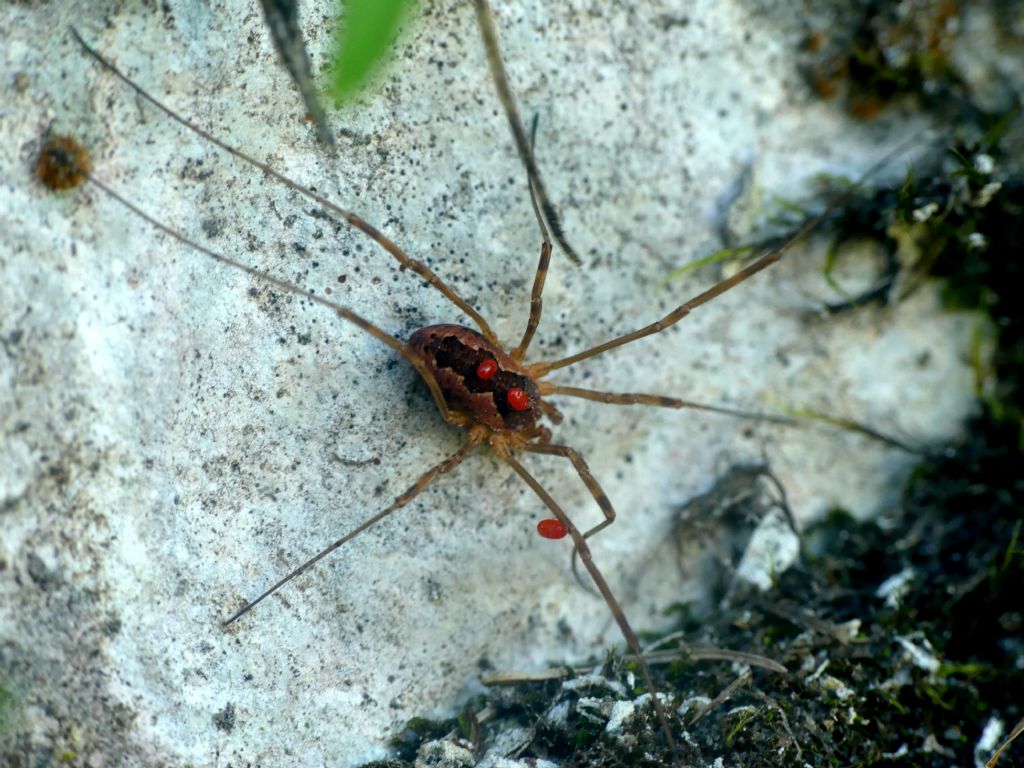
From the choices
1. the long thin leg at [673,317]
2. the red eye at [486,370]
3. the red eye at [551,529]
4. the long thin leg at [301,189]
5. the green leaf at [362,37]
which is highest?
the long thin leg at [301,189]

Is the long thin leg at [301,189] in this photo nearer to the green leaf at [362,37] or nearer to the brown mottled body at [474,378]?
the brown mottled body at [474,378]

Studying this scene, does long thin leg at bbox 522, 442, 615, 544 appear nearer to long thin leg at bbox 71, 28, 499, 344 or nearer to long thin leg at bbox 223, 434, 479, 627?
long thin leg at bbox 223, 434, 479, 627

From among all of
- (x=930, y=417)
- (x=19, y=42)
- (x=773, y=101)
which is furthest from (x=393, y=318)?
(x=930, y=417)

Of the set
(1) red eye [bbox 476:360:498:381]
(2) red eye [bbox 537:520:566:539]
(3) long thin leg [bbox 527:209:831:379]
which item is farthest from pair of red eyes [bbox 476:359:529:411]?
(2) red eye [bbox 537:520:566:539]

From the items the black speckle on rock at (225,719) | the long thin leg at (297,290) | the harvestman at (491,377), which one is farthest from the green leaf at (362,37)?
the black speckle on rock at (225,719)

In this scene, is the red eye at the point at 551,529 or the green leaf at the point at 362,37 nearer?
the green leaf at the point at 362,37

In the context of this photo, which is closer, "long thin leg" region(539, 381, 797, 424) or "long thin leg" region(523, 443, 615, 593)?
"long thin leg" region(523, 443, 615, 593)

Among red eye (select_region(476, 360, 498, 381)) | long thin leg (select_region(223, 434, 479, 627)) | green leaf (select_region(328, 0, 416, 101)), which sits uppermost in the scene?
red eye (select_region(476, 360, 498, 381))
